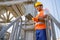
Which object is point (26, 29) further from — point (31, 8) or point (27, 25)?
point (31, 8)

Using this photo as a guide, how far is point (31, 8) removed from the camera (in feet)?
25.8

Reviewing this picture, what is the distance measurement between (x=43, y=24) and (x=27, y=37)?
99 cm

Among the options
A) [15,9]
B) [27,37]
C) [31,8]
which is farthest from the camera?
[15,9]

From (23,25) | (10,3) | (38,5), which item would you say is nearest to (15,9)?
(10,3)

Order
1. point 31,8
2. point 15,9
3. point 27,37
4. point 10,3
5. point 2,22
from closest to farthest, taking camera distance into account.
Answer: point 27,37
point 31,8
point 10,3
point 15,9
point 2,22

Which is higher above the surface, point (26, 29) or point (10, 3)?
point (10, 3)

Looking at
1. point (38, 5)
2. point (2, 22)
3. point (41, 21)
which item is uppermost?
point (38, 5)

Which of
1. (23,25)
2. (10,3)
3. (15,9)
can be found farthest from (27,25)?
(15,9)

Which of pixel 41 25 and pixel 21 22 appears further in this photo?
pixel 21 22

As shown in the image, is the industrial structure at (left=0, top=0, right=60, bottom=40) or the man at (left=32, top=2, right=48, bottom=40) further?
the man at (left=32, top=2, right=48, bottom=40)

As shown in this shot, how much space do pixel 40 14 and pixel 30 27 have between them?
964mm

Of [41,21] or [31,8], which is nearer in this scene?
[41,21]

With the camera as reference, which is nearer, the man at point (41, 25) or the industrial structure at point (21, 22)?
the industrial structure at point (21, 22)

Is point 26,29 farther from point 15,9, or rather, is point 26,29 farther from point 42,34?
point 15,9
